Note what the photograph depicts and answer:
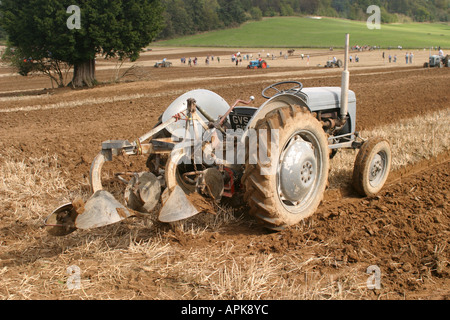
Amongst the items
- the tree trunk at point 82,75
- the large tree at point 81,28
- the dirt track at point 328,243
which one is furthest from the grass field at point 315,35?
the dirt track at point 328,243

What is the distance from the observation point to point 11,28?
60.8ft

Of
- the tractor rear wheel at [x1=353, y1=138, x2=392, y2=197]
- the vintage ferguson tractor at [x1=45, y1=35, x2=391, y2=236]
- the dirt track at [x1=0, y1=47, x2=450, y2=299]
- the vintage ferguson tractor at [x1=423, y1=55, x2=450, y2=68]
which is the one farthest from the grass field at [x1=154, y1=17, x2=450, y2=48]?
the vintage ferguson tractor at [x1=45, y1=35, x2=391, y2=236]

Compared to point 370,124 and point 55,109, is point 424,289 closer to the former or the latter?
point 370,124

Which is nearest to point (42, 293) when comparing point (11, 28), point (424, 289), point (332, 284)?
point (332, 284)

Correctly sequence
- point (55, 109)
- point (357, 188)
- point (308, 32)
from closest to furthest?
point (357, 188) < point (55, 109) < point (308, 32)

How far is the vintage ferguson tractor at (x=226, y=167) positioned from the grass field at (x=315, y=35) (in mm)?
52100

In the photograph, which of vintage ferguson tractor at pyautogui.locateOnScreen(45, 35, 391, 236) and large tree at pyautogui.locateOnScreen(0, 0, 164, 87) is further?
large tree at pyautogui.locateOnScreen(0, 0, 164, 87)

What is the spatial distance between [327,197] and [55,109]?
32.0 ft

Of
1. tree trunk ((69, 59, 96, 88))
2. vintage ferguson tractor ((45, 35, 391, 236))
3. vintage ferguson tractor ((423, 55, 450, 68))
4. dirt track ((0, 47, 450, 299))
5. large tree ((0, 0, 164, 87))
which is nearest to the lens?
dirt track ((0, 47, 450, 299))

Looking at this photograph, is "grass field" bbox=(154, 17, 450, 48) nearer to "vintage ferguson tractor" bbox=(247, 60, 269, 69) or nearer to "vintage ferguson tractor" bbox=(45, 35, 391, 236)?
"vintage ferguson tractor" bbox=(247, 60, 269, 69)

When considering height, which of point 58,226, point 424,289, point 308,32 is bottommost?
point 424,289

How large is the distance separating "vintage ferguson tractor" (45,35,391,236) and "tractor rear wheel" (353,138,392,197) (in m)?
0.02

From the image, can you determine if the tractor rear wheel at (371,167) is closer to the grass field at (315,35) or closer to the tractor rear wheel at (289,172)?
the tractor rear wheel at (289,172)

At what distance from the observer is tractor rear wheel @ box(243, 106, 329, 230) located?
3684 millimetres
